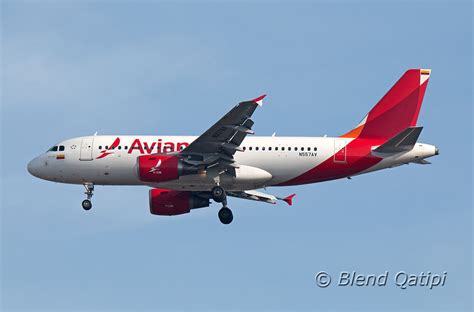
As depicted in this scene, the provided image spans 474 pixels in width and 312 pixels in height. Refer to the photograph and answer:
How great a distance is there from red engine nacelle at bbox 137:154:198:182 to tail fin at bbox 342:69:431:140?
10031mm

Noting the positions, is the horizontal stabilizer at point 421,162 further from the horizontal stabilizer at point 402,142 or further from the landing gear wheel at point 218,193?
the landing gear wheel at point 218,193

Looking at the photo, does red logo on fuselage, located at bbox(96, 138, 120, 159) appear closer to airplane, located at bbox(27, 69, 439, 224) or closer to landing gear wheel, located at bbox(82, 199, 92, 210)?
airplane, located at bbox(27, 69, 439, 224)

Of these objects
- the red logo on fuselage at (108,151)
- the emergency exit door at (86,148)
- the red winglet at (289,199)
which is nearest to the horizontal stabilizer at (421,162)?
the red winglet at (289,199)

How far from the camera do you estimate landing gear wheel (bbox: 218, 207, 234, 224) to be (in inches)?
2514

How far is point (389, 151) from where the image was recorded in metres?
62.5

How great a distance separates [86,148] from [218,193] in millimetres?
8597

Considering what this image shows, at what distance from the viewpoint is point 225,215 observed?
63.8 metres

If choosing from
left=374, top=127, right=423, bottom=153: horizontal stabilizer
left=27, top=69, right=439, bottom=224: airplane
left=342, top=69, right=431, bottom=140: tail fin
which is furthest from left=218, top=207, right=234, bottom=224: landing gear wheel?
left=374, top=127, right=423, bottom=153: horizontal stabilizer

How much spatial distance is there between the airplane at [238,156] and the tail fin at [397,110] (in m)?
0.06

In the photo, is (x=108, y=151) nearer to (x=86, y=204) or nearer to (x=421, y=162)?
(x=86, y=204)

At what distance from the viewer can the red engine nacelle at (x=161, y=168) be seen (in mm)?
61844

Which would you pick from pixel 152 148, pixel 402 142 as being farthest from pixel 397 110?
pixel 152 148

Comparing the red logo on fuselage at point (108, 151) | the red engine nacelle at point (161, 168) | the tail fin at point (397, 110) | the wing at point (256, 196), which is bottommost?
the wing at point (256, 196)

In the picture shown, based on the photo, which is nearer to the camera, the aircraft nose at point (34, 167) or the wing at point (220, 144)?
the wing at point (220, 144)
